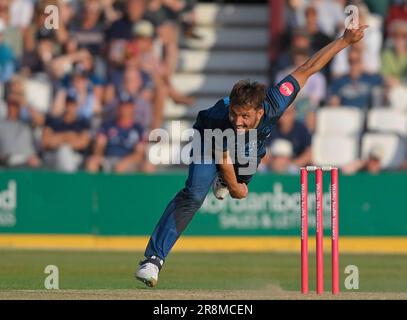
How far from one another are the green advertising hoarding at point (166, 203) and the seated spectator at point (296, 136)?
84 cm

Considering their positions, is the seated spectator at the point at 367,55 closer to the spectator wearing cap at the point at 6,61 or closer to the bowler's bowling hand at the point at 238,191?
the spectator wearing cap at the point at 6,61

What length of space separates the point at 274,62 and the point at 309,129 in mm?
1806

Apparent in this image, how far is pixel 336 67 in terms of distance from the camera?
19578 mm

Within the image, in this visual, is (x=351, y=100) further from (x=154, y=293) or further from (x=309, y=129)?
(x=154, y=293)

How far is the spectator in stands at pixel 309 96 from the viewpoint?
1880cm

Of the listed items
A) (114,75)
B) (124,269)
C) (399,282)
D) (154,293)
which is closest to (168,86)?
(114,75)

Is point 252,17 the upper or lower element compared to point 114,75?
upper

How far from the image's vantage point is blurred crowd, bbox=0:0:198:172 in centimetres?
1858

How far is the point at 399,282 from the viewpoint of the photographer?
1281 centimetres

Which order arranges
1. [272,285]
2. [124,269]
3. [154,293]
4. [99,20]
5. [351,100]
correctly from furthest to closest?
[99,20] < [351,100] < [124,269] < [272,285] < [154,293]

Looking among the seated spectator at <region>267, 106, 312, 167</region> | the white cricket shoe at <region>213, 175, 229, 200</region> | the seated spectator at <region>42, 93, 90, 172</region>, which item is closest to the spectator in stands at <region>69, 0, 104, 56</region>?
the seated spectator at <region>42, 93, 90, 172</region>

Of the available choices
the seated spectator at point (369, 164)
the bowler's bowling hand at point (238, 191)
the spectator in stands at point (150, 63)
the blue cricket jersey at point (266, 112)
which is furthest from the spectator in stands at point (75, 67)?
the bowler's bowling hand at point (238, 191)

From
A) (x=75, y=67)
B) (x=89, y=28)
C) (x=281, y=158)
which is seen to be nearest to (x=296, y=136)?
(x=281, y=158)

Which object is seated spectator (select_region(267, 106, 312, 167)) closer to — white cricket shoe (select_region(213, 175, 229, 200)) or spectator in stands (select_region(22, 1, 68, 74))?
spectator in stands (select_region(22, 1, 68, 74))
